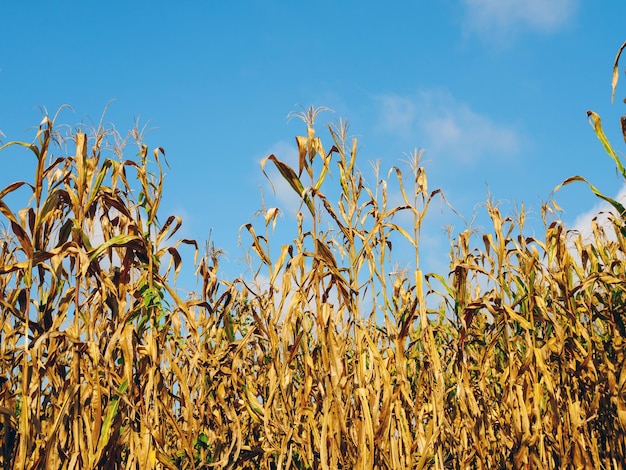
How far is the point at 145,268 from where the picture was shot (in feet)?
9.23

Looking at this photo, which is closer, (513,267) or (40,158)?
(40,158)

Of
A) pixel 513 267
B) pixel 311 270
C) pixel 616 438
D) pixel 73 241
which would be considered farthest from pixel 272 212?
pixel 616 438

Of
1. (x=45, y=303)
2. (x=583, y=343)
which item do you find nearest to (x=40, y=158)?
(x=45, y=303)

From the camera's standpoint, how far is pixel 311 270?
2.96m

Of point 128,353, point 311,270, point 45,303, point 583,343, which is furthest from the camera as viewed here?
point 583,343

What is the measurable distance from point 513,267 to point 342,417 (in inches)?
57.3

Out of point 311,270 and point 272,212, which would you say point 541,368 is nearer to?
point 311,270

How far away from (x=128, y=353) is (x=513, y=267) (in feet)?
7.19

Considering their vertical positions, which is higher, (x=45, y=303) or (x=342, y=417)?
(x=45, y=303)

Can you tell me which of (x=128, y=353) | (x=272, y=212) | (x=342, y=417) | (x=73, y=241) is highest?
(x=272, y=212)

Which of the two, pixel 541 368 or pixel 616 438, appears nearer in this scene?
pixel 541 368

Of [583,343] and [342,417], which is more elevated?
[583,343]

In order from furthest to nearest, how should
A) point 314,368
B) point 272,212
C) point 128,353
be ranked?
point 272,212
point 314,368
point 128,353

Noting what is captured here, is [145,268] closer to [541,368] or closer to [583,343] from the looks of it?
[541,368]
